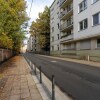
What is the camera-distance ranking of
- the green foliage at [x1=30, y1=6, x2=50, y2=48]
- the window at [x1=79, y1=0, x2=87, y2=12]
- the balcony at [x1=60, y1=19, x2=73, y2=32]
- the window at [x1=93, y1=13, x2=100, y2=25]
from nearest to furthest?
the window at [x1=93, y1=13, x2=100, y2=25] → the window at [x1=79, y1=0, x2=87, y2=12] → the balcony at [x1=60, y1=19, x2=73, y2=32] → the green foliage at [x1=30, y1=6, x2=50, y2=48]

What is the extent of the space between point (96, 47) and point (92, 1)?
6479 mm

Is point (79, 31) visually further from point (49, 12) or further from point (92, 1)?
point (49, 12)

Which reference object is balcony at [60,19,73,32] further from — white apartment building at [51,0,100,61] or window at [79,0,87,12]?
window at [79,0,87,12]

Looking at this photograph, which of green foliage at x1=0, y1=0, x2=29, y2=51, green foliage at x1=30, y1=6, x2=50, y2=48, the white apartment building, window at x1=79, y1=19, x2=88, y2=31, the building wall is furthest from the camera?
green foliage at x1=30, y1=6, x2=50, y2=48

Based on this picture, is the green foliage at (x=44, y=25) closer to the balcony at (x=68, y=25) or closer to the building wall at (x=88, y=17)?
the balcony at (x=68, y=25)

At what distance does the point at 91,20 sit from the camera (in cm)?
2889

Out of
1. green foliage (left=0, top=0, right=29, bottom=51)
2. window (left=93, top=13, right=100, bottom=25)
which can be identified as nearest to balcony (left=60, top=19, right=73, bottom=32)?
green foliage (left=0, top=0, right=29, bottom=51)

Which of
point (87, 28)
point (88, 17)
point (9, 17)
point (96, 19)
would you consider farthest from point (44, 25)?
point (9, 17)

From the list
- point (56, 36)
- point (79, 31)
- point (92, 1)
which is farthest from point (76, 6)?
point (56, 36)

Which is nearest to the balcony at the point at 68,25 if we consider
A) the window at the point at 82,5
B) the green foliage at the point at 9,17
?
the window at the point at 82,5

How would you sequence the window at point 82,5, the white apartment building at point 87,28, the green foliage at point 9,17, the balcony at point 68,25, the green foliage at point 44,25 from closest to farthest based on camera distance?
Result: the green foliage at point 9,17, the white apartment building at point 87,28, the window at point 82,5, the balcony at point 68,25, the green foliage at point 44,25

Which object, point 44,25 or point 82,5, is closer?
point 82,5

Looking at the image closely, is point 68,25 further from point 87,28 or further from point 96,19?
point 96,19

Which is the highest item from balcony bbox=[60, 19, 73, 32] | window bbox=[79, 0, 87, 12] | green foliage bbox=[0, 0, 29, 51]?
window bbox=[79, 0, 87, 12]
